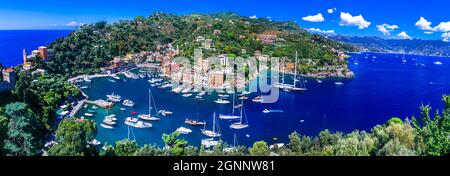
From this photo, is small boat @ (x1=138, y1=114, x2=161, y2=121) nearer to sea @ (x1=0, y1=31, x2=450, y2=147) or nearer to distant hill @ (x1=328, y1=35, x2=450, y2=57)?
sea @ (x1=0, y1=31, x2=450, y2=147)

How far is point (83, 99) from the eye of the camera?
11406 millimetres

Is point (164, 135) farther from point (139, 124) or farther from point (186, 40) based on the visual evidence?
point (186, 40)

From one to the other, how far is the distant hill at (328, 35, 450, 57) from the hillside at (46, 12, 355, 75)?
964 cm

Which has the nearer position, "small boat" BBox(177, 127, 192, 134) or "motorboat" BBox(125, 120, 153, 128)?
"small boat" BBox(177, 127, 192, 134)

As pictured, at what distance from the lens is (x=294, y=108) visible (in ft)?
38.2

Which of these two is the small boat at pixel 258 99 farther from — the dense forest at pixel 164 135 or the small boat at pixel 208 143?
the small boat at pixel 208 143

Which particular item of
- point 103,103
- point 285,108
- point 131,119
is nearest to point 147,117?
point 131,119

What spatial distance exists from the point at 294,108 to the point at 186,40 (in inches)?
450

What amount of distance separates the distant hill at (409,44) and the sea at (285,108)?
47.3 ft

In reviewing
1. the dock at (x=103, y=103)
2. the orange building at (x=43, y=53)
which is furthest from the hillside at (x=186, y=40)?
the dock at (x=103, y=103)

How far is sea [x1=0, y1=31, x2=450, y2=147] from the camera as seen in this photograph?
28.7 feet

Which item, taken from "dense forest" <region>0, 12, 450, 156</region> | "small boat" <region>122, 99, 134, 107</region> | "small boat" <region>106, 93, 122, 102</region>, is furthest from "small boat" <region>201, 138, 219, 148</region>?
"small boat" <region>106, 93, 122, 102</region>

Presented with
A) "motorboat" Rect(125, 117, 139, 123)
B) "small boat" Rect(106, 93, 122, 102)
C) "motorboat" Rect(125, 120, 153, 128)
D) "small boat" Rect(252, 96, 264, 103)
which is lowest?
"motorboat" Rect(125, 120, 153, 128)
